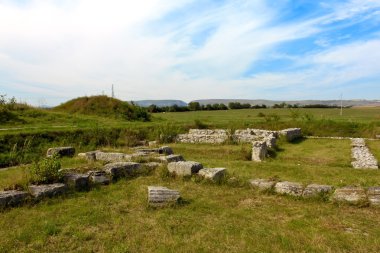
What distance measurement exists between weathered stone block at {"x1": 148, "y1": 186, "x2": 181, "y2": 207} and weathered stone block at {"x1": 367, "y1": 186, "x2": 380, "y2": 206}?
4.02 meters

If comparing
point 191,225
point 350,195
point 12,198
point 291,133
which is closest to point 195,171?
point 191,225

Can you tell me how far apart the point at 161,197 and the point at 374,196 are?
446 centimetres

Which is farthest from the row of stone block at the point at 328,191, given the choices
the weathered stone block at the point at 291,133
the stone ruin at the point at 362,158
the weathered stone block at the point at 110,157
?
the weathered stone block at the point at 291,133

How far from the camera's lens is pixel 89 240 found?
5695mm

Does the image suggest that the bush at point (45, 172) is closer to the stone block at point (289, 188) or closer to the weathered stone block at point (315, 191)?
the stone block at point (289, 188)

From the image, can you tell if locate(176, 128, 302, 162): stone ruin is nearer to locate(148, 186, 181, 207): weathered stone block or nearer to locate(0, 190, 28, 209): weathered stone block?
locate(148, 186, 181, 207): weathered stone block

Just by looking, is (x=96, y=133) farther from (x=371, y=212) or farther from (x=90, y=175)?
(x=371, y=212)

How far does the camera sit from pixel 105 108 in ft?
104

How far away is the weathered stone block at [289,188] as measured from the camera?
8148 millimetres

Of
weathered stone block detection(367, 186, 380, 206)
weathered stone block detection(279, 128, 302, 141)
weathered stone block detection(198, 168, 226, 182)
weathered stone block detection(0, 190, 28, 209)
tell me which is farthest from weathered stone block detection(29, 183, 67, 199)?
weathered stone block detection(279, 128, 302, 141)

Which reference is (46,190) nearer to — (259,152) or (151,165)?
(151,165)

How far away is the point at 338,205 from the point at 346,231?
60.2 inches

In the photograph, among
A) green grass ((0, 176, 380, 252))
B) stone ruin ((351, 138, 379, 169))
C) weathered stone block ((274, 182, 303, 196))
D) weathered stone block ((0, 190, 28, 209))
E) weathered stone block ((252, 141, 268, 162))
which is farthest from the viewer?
weathered stone block ((252, 141, 268, 162))

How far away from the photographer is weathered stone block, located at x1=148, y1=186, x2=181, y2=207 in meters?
7.32
